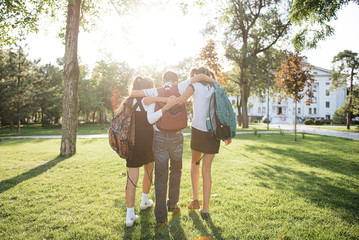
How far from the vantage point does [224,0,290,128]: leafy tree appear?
72.2 ft

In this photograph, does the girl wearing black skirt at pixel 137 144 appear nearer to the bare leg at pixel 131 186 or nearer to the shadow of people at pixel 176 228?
the bare leg at pixel 131 186

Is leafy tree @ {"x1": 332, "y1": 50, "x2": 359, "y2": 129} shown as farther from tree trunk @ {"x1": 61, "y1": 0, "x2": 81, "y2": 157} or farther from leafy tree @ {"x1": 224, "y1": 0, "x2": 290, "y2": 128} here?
tree trunk @ {"x1": 61, "y1": 0, "x2": 81, "y2": 157}

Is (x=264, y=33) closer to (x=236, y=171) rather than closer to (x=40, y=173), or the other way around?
(x=236, y=171)

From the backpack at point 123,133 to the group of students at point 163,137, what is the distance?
8cm

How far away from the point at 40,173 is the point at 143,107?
16.0ft

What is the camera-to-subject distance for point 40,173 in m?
5.86

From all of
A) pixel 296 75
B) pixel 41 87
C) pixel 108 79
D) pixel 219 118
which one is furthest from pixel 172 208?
pixel 41 87

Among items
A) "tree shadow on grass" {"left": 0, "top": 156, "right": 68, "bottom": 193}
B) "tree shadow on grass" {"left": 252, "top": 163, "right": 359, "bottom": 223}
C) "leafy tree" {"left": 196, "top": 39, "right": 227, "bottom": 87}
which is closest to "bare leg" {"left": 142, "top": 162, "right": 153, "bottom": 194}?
"tree shadow on grass" {"left": 252, "top": 163, "right": 359, "bottom": 223}

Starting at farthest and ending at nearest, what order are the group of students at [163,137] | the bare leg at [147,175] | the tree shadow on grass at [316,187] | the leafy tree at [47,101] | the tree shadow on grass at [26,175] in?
the leafy tree at [47,101] < the tree shadow on grass at [26,175] < the tree shadow on grass at [316,187] < the bare leg at [147,175] < the group of students at [163,137]

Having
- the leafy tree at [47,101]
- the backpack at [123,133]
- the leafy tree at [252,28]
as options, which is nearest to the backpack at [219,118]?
the backpack at [123,133]

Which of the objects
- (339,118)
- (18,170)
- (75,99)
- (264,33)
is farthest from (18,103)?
(339,118)

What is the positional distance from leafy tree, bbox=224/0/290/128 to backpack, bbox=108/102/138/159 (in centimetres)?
2166

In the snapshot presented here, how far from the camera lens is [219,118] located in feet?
9.60

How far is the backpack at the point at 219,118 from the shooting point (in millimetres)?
2939
